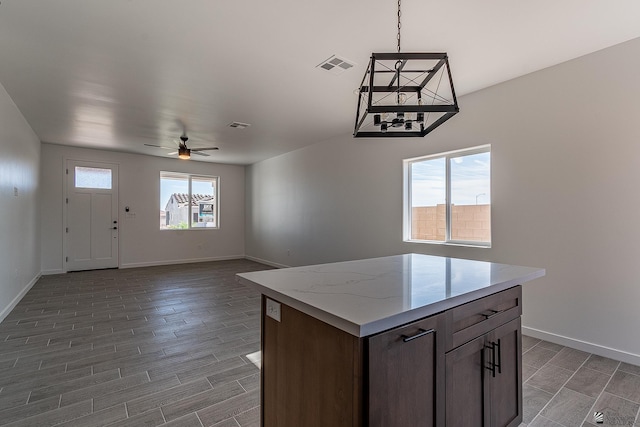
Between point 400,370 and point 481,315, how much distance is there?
630 millimetres

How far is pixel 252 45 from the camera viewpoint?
262 centimetres

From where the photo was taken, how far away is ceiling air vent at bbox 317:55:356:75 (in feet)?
9.31

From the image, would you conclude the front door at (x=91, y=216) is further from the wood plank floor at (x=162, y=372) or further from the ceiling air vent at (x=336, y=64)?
the ceiling air vent at (x=336, y=64)

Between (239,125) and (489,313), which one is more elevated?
(239,125)

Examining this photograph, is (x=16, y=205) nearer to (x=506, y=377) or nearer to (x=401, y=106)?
(x=401, y=106)

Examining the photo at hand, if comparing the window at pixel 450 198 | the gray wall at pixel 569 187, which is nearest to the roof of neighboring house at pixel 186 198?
the window at pixel 450 198

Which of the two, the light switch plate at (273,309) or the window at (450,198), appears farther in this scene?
the window at (450,198)

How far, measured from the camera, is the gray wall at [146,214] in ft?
20.6

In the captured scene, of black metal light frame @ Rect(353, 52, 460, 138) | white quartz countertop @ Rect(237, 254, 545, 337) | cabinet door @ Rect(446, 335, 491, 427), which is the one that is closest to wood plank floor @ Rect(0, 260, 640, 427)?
cabinet door @ Rect(446, 335, 491, 427)

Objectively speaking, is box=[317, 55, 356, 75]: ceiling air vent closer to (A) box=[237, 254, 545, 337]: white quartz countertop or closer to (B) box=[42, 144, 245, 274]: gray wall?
(A) box=[237, 254, 545, 337]: white quartz countertop

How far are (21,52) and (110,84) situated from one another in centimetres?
73

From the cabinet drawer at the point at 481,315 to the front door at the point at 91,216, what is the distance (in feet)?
25.6

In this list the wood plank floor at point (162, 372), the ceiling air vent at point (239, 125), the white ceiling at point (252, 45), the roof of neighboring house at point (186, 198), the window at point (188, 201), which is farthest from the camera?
the roof of neighboring house at point (186, 198)

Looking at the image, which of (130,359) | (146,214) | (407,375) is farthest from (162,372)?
(146,214)
